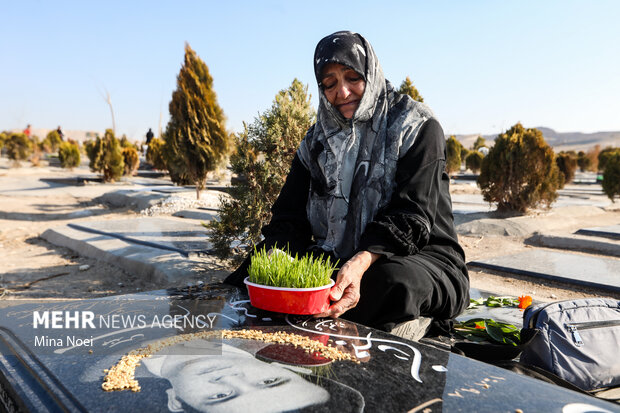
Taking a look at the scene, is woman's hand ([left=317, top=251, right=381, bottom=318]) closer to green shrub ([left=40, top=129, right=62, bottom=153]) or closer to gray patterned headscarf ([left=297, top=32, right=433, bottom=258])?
gray patterned headscarf ([left=297, top=32, right=433, bottom=258])

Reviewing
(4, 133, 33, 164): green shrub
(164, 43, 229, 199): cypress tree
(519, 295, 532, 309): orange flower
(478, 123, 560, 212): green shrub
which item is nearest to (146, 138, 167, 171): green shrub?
(4, 133, 33, 164): green shrub

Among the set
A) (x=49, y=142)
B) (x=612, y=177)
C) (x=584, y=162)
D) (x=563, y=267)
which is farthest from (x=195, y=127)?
(x=49, y=142)

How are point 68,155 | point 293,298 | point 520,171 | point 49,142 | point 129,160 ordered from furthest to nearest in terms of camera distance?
point 49,142
point 68,155
point 129,160
point 520,171
point 293,298

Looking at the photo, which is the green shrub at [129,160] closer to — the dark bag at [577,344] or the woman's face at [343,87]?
the woman's face at [343,87]

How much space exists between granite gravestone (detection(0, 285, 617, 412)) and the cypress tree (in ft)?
25.6

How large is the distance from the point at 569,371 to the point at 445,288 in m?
0.55

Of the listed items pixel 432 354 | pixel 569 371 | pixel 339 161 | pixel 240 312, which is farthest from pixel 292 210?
pixel 569 371

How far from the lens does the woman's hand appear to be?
1711mm

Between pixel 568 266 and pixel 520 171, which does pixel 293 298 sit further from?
pixel 520 171

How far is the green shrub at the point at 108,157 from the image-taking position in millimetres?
13891

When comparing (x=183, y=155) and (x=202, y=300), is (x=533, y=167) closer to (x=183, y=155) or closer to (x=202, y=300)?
(x=183, y=155)

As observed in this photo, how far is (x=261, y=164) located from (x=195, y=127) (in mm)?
5794

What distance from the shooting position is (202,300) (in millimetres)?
2078

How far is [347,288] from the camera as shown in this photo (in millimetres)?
1766
